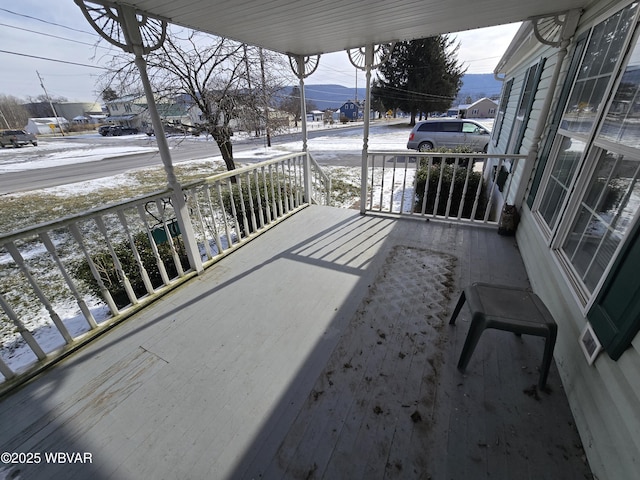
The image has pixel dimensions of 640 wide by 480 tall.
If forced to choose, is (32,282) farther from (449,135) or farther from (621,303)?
(449,135)

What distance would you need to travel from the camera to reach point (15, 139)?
19.4 meters

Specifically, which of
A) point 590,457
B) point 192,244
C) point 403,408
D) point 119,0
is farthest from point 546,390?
point 119,0

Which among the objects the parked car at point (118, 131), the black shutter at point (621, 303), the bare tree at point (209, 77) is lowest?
the parked car at point (118, 131)

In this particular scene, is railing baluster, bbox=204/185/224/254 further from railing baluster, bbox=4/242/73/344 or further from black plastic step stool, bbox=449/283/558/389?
black plastic step stool, bbox=449/283/558/389

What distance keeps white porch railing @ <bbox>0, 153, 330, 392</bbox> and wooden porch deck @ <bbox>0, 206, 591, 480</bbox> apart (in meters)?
0.18

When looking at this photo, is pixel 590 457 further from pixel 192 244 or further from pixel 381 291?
pixel 192 244

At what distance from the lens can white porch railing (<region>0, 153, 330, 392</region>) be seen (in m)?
1.63

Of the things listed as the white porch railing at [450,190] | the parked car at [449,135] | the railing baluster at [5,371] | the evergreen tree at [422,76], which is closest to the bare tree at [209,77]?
the white porch railing at [450,190]

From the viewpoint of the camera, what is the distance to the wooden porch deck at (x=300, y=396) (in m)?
1.18

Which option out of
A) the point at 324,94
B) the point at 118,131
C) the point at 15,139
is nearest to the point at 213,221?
the point at 15,139

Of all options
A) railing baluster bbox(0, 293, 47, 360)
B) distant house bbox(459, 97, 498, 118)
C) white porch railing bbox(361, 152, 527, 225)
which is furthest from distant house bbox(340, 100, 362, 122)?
railing baluster bbox(0, 293, 47, 360)

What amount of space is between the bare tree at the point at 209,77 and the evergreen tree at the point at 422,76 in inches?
758

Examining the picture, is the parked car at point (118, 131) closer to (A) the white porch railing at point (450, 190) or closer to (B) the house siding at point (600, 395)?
(A) the white porch railing at point (450, 190)

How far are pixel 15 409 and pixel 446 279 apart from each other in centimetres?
292
